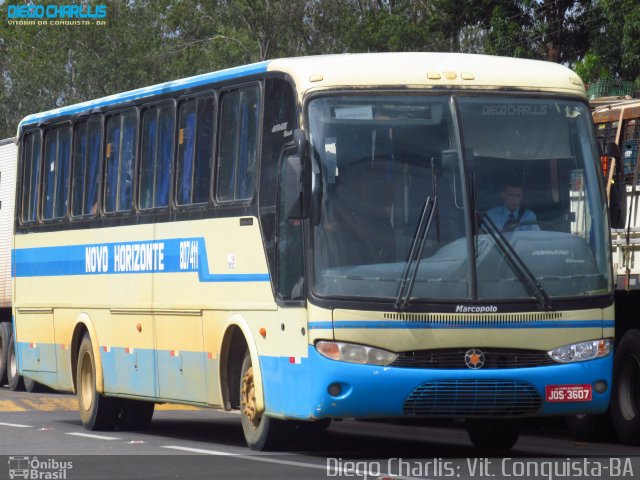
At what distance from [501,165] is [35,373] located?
8080mm

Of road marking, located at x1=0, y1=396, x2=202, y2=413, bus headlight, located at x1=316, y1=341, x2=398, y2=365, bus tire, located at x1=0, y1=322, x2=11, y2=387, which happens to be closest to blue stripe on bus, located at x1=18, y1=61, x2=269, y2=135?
bus headlight, located at x1=316, y1=341, x2=398, y2=365

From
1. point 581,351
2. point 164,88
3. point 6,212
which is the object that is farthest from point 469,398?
point 6,212

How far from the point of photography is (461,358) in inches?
473

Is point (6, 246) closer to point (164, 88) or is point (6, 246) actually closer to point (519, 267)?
point (164, 88)

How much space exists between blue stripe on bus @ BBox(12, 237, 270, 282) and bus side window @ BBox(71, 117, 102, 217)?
1.42 ft

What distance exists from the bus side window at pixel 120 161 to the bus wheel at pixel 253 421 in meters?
3.20

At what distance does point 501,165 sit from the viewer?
40.7ft

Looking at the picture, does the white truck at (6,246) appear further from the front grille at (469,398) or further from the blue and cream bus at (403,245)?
the front grille at (469,398)

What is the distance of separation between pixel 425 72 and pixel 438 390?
2412 millimetres

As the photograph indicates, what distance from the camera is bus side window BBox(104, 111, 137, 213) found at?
53.0 ft

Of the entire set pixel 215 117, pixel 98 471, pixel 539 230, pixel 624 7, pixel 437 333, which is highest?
pixel 624 7

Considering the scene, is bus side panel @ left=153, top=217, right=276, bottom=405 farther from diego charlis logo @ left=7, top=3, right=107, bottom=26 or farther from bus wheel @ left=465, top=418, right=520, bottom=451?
diego charlis logo @ left=7, top=3, right=107, bottom=26

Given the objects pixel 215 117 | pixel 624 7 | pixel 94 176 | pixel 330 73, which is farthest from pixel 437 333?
pixel 624 7

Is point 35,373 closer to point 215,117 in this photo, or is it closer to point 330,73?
point 215,117
